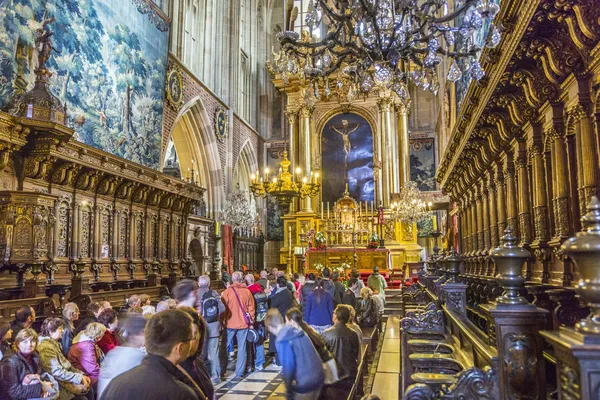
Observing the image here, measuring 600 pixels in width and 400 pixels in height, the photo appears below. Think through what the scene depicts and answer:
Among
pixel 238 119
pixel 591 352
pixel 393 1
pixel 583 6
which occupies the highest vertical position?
pixel 238 119

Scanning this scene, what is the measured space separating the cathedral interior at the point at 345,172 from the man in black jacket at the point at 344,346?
8 centimetres

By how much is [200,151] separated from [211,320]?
1405 cm

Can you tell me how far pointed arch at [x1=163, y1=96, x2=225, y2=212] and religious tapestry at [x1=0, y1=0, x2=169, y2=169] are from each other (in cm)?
357

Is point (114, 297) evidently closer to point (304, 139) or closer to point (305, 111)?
point (304, 139)

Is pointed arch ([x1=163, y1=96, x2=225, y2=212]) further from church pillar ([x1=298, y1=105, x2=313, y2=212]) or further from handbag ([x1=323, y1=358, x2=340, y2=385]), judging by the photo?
handbag ([x1=323, y1=358, x2=340, y2=385])

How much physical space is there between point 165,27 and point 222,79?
5276 millimetres

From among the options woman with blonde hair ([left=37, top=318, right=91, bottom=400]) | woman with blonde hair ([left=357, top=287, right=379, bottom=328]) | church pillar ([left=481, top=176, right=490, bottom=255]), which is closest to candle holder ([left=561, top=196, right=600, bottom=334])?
woman with blonde hair ([left=37, top=318, right=91, bottom=400])

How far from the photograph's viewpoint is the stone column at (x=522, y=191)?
6.36 m

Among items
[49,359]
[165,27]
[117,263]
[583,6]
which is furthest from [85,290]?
[165,27]

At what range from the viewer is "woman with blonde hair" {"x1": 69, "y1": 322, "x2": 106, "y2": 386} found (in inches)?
165

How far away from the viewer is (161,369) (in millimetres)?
1939

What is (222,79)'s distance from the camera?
68.2 ft

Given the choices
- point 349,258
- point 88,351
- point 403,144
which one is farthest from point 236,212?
point 88,351

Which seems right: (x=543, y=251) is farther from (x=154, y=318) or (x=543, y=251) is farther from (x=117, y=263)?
(x=117, y=263)
